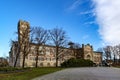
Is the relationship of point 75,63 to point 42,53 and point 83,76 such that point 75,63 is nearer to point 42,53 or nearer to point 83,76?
point 42,53

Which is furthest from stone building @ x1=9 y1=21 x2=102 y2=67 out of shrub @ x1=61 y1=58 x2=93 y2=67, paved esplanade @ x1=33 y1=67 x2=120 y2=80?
paved esplanade @ x1=33 y1=67 x2=120 y2=80

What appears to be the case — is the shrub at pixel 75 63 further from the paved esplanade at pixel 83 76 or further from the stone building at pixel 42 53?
the paved esplanade at pixel 83 76

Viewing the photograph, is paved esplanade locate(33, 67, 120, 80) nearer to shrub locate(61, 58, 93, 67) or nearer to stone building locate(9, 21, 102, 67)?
stone building locate(9, 21, 102, 67)

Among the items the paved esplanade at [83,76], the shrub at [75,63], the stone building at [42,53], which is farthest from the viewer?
the shrub at [75,63]

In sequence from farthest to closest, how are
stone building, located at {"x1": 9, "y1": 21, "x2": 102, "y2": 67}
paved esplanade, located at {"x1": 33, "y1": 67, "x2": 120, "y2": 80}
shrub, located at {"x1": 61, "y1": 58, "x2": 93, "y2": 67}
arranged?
shrub, located at {"x1": 61, "y1": 58, "x2": 93, "y2": 67} → stone building, located at {"x1": 9, "y1": 21, "x2": 102, "y2": 67} → paved esplanade, located at {"x1": 33, "y1": 67, "x2": 120, "y2": 80}

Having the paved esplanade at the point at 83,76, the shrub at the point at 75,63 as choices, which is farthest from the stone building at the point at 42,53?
the paved esplanade at the point at 83,76

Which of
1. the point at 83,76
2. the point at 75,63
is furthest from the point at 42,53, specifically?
the point at 83,76

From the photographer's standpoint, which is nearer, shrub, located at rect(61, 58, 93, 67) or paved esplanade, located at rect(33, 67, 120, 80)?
paved esplanade, located at rect(33, 67, 120, 80)

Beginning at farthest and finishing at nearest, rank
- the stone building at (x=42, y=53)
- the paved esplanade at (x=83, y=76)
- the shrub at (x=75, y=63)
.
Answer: the shrub at (x=75, y=63), the stone building at (x=42, y=53), the paved esplanade at (x=83, y=76)

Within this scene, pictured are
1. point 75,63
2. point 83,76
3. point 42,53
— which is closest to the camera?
point 83,76

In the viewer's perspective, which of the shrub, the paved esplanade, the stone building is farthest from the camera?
the shrub

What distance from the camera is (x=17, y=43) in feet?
195

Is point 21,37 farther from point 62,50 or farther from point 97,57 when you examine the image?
point 97,57

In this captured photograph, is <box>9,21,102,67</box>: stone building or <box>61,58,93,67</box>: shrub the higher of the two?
<box>9,21,102,67</box>: stone building
